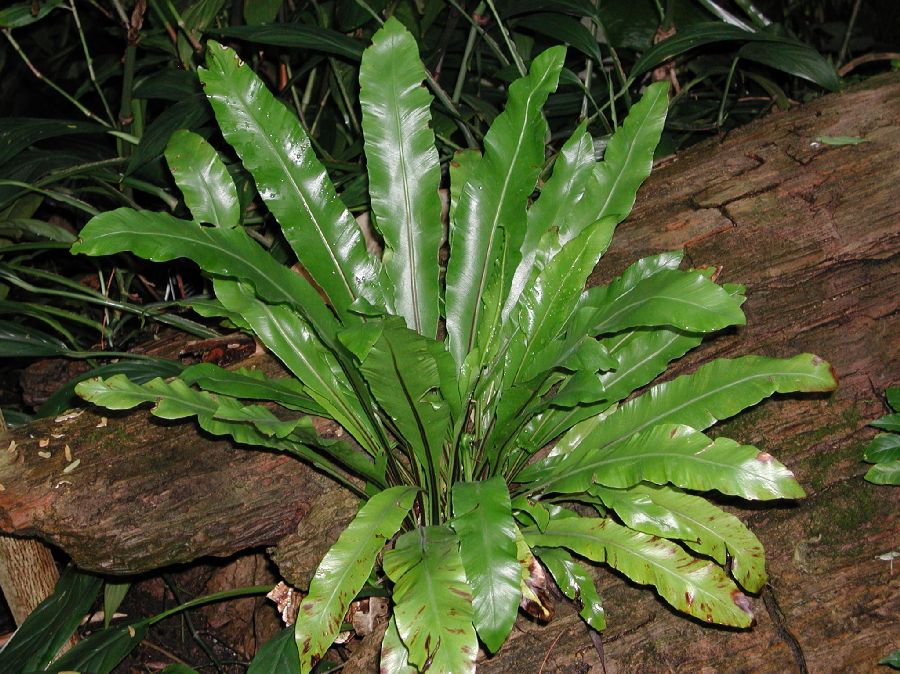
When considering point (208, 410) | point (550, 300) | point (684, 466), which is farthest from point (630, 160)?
point (208, 410)

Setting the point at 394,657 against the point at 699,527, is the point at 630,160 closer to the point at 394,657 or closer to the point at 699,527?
the point at 699,527

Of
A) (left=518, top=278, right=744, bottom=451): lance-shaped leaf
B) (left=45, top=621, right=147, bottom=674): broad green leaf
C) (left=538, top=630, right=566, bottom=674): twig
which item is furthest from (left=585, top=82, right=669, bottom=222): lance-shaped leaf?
(left=45, top=621, right=147, bottom=674): broad green leaf

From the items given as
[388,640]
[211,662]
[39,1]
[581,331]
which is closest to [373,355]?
Result: [581,331]

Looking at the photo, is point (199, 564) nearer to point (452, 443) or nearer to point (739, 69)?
point (452, 443)

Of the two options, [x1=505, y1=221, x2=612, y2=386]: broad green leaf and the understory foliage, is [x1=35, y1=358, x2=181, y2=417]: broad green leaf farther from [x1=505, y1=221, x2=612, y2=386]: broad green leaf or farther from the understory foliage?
[x1=505, y1=221, x2=612, y2=386]: broad green leaf

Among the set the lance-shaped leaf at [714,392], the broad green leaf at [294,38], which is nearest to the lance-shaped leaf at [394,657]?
the lance-shaped leaf at [714,392]

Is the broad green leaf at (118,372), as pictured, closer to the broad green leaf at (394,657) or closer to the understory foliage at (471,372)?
the understory foliage at (471,372)

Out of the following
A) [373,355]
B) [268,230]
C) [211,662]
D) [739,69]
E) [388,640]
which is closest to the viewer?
[373,355]
